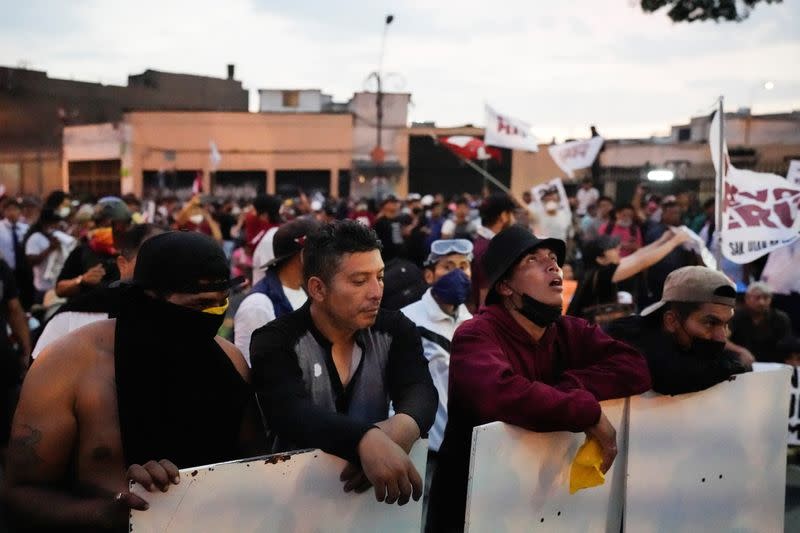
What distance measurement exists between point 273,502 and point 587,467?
1.21 meters

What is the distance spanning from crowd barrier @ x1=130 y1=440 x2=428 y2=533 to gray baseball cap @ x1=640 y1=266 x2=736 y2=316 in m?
1.58

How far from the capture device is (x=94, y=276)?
17.9 ft

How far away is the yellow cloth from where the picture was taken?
2971mm

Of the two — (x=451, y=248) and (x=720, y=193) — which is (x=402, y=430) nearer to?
(x=451, y=248)

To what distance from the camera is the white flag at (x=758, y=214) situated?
6.00m

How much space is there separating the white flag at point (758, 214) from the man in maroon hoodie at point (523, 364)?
3.13m

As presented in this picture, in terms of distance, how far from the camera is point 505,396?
9.29ft

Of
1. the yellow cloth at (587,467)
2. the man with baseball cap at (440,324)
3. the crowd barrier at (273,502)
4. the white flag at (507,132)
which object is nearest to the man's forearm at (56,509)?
the crowd barrier at (273,502)

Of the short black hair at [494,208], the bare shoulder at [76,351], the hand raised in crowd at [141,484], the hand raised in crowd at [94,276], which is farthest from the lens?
the short black hair at [494,208]

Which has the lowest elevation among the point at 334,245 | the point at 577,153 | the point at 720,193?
the point at 334,245

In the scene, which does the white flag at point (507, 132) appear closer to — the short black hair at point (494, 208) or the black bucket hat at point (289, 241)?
the short black hair at point (494, 208)

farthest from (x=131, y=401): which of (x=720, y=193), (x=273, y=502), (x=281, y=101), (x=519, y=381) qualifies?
(x=281, y=101)

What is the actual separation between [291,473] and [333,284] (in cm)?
70

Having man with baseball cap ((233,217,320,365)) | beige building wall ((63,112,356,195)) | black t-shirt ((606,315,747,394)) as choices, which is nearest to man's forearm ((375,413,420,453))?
black t-shirt ((606,315,747,394))
